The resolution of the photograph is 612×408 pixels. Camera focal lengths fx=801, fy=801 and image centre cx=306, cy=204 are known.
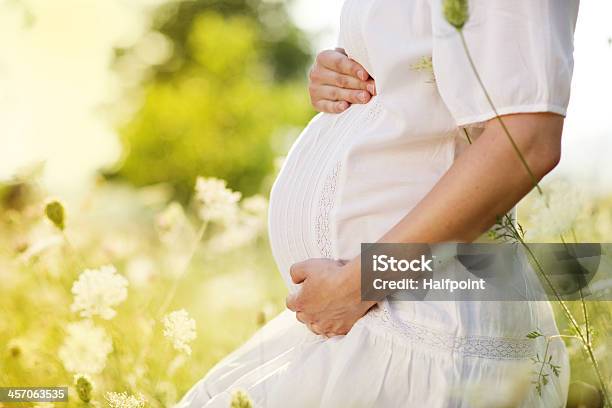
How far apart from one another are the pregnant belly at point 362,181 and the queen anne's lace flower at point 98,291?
1.30 feet

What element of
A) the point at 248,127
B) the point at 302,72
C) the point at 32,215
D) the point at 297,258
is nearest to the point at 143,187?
the point at 248,127

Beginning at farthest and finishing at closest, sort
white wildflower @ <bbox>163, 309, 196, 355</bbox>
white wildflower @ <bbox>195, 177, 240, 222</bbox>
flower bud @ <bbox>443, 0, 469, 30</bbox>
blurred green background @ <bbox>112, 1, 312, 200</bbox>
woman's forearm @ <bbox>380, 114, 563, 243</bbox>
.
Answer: blurred green background @ <bbox>112, 1, 312, 200</bbox> → white wildflower @ <bbox>195, 177, 240, 222</bbox> → white wildflower @ <bbox>163, 309, 196, 355</bbox> → woman's forearm @ <bbox>380, 114, 563, 243</bbox> → flower bud @ <bbox>443, 0, 469, 30</bbox>

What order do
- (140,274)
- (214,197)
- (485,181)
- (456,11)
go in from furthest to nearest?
1. (140,274)
2. (214,197)
3. (485,181)
4. (456,11)

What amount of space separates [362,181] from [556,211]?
0.25m

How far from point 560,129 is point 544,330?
0.31 metres

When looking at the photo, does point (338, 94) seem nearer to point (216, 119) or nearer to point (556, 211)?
point (556, 211)

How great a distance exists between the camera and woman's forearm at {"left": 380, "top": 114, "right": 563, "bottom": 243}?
91cm

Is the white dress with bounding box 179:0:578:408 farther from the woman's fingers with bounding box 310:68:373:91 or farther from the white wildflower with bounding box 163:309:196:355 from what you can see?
the white wildflower with bounding box 163:309:196:355

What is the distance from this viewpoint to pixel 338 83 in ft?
4.01

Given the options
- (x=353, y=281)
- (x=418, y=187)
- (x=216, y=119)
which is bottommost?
(x=353, y=281)

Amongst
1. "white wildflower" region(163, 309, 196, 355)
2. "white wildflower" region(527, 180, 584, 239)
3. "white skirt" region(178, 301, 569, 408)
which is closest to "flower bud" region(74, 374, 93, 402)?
"white wildflower" region(163, 309, 196, 355)

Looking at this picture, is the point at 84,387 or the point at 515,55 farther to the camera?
the point at 84,387

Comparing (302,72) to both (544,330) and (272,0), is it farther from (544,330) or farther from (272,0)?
(544,330)

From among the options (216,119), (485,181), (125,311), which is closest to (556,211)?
(485,181)
